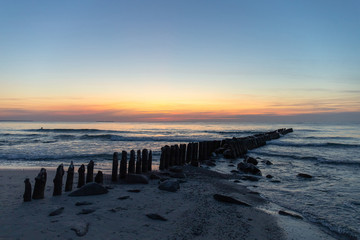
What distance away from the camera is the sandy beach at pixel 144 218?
4.65m

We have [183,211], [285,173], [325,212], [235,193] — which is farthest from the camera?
[285,173]

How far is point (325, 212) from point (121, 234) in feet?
17.4

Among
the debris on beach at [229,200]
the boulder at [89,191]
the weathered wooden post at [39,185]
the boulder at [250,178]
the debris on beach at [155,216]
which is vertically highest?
the weathered wooden post at [39,185]

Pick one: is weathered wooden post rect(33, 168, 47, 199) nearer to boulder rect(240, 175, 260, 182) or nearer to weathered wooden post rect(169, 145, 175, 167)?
weathered wooden post rect(169, 145, 175, 167)

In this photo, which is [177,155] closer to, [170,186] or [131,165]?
[131,165]

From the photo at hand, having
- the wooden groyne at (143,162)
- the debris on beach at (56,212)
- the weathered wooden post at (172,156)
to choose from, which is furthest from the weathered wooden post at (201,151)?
Answer: the debris on beach at (56,212)

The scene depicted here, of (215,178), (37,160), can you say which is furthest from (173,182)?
(37,160)

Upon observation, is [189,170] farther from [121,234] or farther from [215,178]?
[121,234]

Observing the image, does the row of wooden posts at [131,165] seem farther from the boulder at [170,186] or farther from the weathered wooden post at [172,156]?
the boulder at [170,186]

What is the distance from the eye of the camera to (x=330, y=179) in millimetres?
10859

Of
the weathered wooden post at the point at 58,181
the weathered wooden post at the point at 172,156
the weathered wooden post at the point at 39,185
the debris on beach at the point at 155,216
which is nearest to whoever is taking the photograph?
the debris on beach at the point at 155,216

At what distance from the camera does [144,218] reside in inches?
213

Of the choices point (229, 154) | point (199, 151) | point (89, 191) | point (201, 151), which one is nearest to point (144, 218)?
point (89, 191)

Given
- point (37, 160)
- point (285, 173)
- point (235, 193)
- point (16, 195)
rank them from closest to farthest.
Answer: point (16, 195) → point (235, 193) → point (285, 173) → point (37, 160)
